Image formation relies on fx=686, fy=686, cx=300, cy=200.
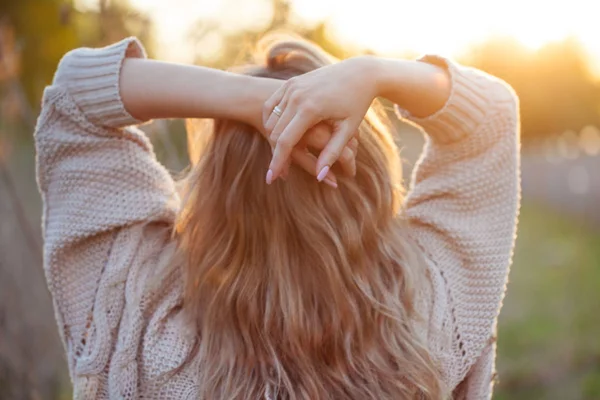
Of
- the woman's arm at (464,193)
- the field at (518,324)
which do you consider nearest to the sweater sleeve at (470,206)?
the woman's arm at (464,193)

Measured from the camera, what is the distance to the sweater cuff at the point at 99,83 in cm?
129

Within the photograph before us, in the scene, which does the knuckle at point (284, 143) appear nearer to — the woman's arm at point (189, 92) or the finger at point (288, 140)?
the finger at point (288, 140)

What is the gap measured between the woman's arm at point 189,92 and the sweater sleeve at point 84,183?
3 centimetres

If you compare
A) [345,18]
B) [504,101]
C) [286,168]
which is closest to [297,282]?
[286,168]

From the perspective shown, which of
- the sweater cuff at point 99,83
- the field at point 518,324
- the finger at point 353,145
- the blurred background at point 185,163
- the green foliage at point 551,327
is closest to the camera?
the finger at point 353,145

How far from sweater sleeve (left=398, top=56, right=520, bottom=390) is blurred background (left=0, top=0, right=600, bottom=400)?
0.47 ft

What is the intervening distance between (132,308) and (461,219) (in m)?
0.64

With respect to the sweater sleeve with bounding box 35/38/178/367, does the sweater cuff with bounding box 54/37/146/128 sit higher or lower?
higher

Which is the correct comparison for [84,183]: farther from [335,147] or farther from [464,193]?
[464,193]

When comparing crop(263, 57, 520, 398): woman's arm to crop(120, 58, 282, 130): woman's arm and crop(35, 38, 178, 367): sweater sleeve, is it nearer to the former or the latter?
crop(120, 58, 282, 130): woman's arm

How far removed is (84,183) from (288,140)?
0.45 m

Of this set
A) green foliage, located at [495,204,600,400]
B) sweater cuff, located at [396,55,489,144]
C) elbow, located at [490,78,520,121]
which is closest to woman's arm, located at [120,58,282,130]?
sweater cuff, located at [396,55,489,144]

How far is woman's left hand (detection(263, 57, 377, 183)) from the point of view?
1.09 m

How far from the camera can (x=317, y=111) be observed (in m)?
→ 1.10
